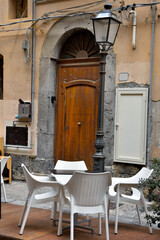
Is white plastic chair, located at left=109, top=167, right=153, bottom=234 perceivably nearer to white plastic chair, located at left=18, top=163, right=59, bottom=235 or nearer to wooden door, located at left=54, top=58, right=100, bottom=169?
white plastic chair, located at left=18, top=163, right=59, bottom=235

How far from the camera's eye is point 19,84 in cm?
954

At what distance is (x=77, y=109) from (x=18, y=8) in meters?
3.22

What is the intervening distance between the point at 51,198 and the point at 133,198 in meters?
1.16

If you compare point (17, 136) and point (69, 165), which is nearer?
point (69, 165)

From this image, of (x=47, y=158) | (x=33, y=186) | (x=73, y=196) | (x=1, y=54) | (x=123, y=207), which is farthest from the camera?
(x=1, y=54)

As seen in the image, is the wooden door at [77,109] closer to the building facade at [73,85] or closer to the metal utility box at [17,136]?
the building facade at [73,85]

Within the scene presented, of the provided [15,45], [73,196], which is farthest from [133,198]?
[15,45]

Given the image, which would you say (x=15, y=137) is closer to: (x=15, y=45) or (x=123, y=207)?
(x=15, y=45)


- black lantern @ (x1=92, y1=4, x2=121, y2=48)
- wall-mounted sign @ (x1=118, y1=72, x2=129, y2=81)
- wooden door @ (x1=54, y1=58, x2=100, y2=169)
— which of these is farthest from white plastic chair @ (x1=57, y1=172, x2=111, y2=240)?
wooden door @ (x1=54, y1=58, x2=100, y2=169)

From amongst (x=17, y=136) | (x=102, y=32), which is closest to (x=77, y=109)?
(x=17, y=136)

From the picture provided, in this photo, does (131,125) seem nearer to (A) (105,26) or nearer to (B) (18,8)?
(A) (105,26)

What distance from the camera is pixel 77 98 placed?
29.2 ft

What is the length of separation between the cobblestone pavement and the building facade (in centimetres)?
73

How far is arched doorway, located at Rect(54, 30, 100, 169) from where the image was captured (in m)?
8.73
